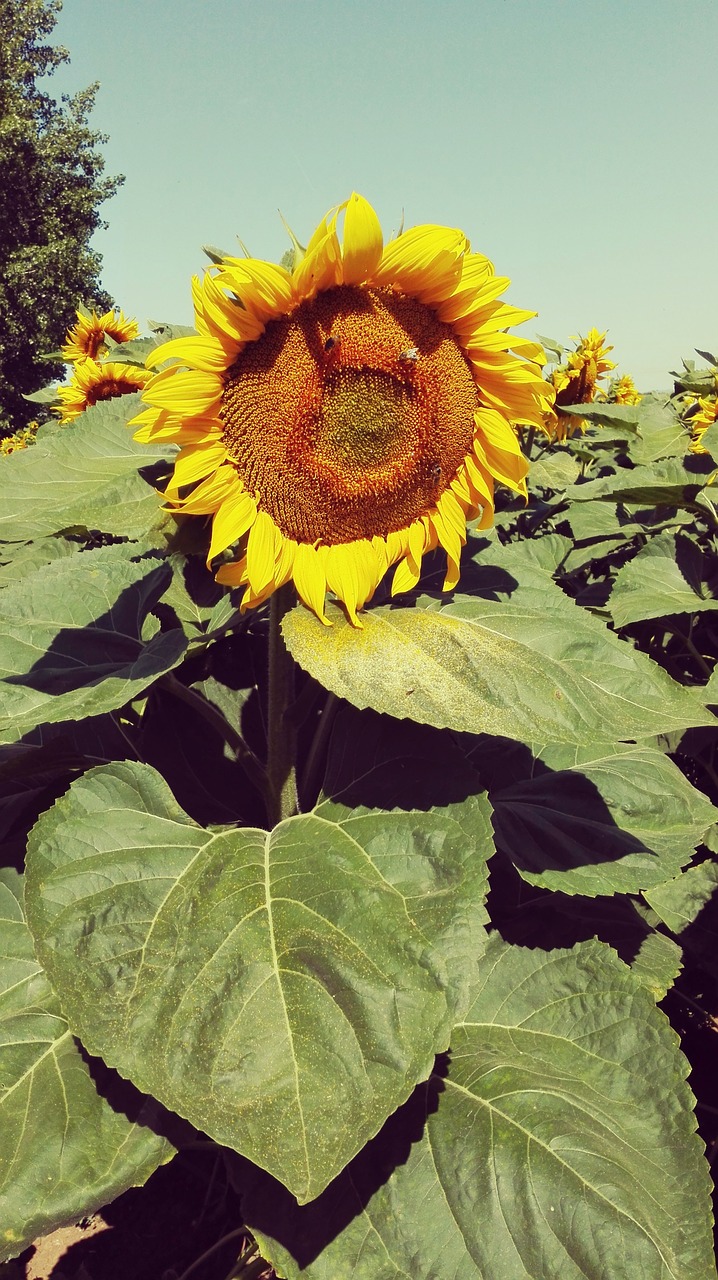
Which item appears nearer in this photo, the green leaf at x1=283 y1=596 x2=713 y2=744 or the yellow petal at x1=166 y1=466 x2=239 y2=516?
the green leaf at x1=283 y1=596 x2=713 y2=744

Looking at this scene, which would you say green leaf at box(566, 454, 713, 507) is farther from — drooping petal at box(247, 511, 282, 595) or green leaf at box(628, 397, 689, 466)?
drooping petal at box(247, 511, 282, 595)

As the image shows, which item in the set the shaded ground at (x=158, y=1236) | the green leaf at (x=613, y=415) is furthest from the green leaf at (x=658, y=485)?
the shaded ground at (x=158, y=1236)

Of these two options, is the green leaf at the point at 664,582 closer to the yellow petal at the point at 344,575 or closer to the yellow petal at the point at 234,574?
the yellow petal at the point at 344,575

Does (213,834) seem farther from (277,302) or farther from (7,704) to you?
(277,302)

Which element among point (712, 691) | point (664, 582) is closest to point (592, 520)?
point (664, 582)

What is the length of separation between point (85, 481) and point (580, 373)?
529 centimetres

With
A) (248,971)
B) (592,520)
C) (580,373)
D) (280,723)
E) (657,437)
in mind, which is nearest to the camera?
(248,971)

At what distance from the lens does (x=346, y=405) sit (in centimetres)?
163

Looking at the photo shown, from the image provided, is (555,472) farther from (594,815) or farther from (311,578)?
(311,578)

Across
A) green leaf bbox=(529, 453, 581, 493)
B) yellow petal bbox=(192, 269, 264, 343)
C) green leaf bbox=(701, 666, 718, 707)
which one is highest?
yellow petal bbox=(192, 269, 264, 343)

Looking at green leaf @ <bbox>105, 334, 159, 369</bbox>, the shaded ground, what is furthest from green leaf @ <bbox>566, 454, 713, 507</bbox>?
the shaded ground

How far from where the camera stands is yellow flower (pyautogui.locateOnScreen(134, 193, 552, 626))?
1502 millimetres

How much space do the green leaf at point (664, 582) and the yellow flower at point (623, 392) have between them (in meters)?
3.95

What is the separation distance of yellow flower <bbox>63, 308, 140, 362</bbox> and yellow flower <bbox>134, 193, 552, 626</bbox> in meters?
2.98
